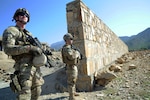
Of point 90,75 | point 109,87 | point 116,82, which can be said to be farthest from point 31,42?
point 116,82

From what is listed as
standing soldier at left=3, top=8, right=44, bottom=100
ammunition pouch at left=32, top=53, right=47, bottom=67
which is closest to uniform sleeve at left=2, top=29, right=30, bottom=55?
standing soldier at left=3, top=8, right=44, bottom=100

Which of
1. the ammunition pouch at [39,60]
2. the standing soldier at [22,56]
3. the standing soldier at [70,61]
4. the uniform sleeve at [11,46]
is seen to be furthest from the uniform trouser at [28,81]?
the standing soldier at [70,61]

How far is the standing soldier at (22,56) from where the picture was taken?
8.20 ft

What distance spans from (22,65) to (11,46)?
0.33 m

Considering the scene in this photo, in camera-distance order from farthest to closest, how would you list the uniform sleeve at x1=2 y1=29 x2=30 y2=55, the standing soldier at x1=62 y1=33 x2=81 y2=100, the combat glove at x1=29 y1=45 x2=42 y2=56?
the standing soldier at x1=62 y1=33 x2=81 y2=100 → the combat glove at x1=29 y1=45 x2=42 y2=56 → the uniform sleeve at x1=2 y1=29 x2=30 y2=55

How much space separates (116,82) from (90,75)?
0.83 meters

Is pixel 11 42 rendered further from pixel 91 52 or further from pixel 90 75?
pixel 91 52

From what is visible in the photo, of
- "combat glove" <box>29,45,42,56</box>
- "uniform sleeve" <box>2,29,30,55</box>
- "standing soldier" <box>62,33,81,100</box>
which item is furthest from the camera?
"standing soldier" <box>62,33,81,100</box>

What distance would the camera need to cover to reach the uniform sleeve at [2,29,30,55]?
2.49m

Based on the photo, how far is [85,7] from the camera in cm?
527

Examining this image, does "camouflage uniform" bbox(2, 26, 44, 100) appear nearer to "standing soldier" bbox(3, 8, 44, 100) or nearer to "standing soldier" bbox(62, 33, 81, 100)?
"standing soldier" bbox(3, 8, 44, 100)

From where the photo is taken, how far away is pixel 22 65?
2629 millimetres

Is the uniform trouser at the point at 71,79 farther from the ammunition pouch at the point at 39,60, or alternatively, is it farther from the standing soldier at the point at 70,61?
the ammunition pouch at the point at 39,60

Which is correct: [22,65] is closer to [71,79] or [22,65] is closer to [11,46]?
[11,46]
